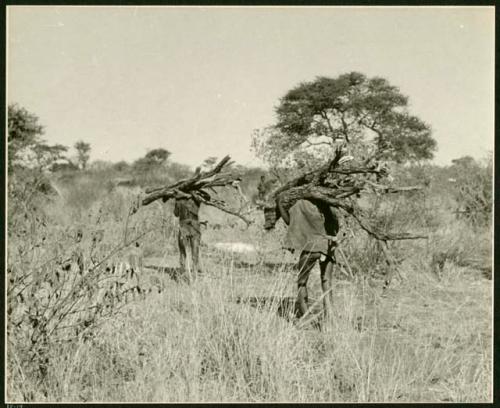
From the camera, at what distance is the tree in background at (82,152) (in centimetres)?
3291

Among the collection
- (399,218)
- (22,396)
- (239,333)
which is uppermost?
(399,218)

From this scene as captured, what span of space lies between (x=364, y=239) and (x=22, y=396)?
253 inches

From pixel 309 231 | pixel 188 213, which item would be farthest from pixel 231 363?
pixel 188 213

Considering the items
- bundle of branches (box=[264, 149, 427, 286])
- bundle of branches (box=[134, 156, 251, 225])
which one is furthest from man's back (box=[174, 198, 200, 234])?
bundle of branches (box=[264, 149, 427, 286])

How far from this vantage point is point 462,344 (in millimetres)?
5348

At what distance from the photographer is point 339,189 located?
5367mm

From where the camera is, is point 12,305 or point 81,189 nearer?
point 12,305

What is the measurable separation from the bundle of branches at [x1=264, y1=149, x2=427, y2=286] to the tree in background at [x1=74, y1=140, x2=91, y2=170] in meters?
28.2

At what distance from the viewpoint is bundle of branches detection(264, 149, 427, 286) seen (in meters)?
4.98

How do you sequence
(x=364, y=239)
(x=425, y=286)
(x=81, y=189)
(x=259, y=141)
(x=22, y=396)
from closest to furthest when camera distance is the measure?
1. (x=22, y=396)
2. (x=425, y=286)
3. (x=364, y=239)
4. (x=259, y=141)
5. (x=81, y=189)

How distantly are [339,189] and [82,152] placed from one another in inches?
1198

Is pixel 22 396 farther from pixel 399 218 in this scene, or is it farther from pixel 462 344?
pixel 399 218

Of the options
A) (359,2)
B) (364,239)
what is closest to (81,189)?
(364,239)

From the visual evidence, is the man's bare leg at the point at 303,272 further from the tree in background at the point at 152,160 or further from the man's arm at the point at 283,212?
the tree in background at the point at 152,160
